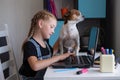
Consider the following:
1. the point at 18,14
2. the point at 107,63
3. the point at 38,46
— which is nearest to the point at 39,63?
the point at 38,46

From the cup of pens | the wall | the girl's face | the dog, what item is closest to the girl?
the girl's face

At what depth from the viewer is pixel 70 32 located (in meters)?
1.65

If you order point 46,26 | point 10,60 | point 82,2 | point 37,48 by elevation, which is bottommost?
point 10,60

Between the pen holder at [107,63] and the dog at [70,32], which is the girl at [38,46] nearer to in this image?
the dog at [70,32]

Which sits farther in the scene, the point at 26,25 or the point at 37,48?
the point at 26,25

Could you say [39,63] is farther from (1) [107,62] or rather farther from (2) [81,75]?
(1) [107,62]

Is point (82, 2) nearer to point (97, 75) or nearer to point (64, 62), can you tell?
point (64, 62)

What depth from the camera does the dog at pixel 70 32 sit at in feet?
5.29

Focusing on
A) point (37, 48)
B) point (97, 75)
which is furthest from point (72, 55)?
point (97, 75)

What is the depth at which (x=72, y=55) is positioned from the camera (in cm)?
151

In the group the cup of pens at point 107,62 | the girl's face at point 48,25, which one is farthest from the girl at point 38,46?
the cup of pens at point 107,62

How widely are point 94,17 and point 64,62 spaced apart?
1081 millimetres

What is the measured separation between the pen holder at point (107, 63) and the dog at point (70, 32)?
475 mm

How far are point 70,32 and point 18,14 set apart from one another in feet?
4.02
